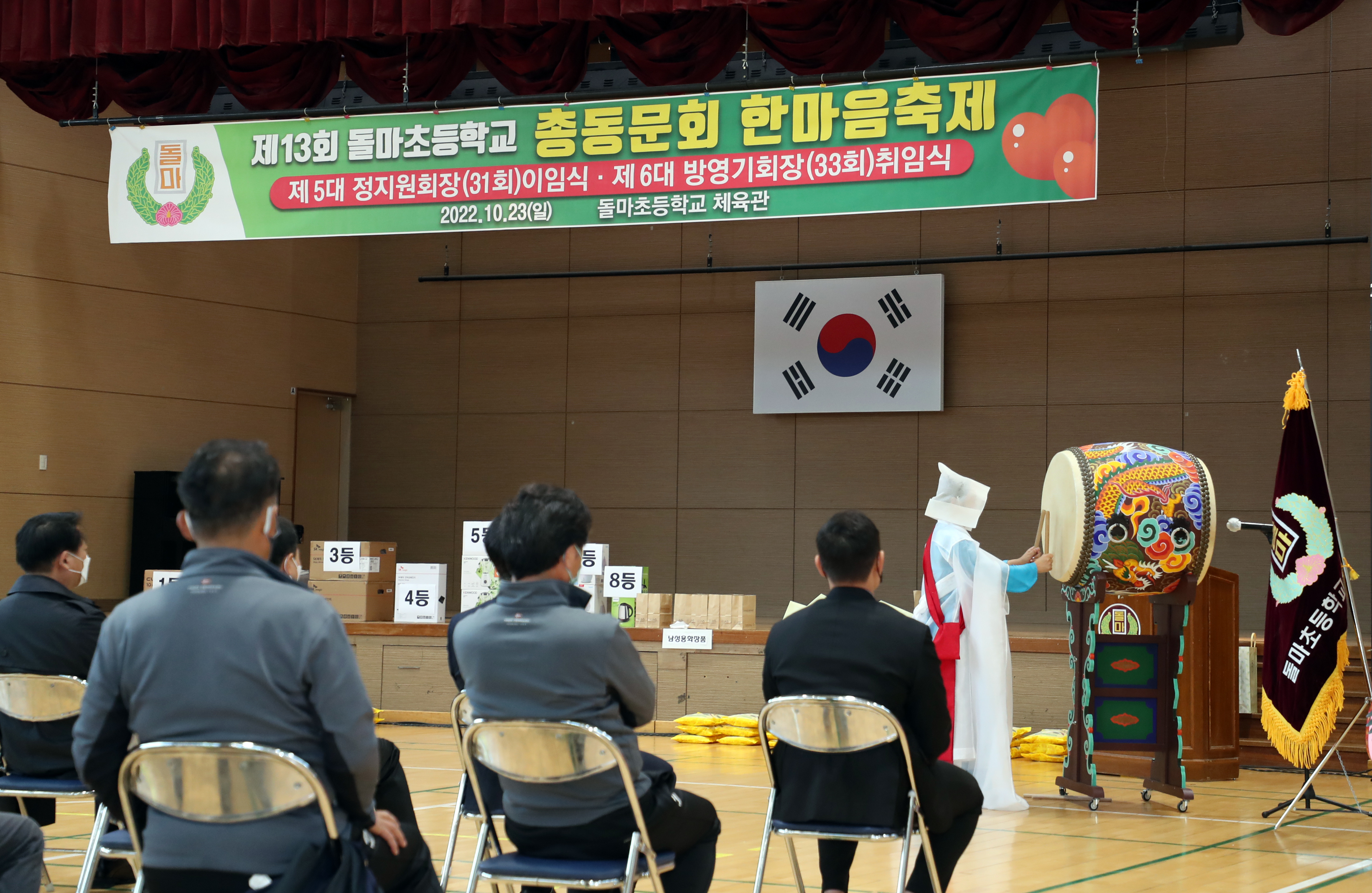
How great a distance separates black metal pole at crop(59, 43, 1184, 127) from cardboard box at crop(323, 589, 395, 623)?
3.34 meters

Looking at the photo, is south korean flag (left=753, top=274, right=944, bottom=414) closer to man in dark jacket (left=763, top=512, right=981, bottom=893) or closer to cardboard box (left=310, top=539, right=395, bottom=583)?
cardboard box (left=310, top=539, right=395, bottom=583)

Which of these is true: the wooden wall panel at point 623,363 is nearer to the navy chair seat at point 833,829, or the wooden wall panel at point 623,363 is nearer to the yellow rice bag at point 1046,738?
the yellow rice bag at point 1046,738

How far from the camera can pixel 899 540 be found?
11844mm

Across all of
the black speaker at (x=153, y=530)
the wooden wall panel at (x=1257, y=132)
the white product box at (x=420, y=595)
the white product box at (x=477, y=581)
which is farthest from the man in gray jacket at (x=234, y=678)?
the wooden wall panel at (x=1257, y=132)

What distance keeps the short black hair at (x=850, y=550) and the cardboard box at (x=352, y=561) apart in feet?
22.9

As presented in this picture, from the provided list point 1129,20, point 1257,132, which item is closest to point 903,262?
point 1257,132

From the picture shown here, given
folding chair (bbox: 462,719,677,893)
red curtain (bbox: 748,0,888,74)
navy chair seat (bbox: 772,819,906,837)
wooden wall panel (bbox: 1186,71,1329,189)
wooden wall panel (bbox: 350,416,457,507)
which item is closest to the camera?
folding chair (bbox: 462,719,677,893)

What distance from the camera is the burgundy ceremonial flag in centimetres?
624

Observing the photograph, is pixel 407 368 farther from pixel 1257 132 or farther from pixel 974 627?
pixel 974 627

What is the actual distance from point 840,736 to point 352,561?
7.35 metres

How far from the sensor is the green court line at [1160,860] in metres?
4.75

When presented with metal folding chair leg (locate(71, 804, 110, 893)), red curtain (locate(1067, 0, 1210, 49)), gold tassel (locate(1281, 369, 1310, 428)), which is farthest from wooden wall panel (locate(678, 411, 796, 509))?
metal folding chair leg (locate(71, 804, 110, 893))

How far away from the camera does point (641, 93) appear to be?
856cm

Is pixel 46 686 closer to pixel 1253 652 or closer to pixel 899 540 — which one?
pixel 1253 652
